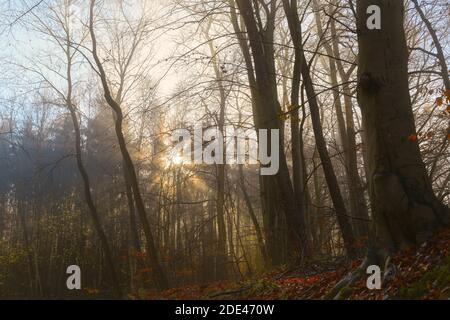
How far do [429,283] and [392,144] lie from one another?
1.71 m

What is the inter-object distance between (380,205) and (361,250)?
400 centimetres

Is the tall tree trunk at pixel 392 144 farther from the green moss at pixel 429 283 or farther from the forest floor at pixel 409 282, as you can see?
the green moss at pixel 429 283

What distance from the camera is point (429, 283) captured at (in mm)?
5074

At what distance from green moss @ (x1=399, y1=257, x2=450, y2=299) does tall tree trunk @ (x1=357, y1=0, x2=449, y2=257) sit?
760mm

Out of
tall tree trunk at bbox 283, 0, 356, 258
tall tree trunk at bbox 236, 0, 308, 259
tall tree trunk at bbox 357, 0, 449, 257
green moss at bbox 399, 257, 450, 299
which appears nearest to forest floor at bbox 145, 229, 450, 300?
green moss at bbox 399, 257, 450, 299

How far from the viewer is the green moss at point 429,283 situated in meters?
4.92

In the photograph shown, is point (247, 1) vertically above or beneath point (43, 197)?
above

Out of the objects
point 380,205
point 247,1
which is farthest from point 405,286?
point 247,1

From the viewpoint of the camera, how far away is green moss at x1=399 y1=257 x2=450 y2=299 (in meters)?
4.92

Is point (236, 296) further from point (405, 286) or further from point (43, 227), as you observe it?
point (43, 227)

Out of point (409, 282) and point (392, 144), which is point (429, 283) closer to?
point (409, 282)

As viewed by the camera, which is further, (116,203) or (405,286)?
(116,203)

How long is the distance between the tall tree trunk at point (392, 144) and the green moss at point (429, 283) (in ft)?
2.49

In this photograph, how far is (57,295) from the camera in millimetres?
28266
